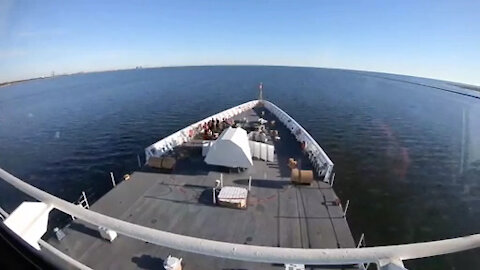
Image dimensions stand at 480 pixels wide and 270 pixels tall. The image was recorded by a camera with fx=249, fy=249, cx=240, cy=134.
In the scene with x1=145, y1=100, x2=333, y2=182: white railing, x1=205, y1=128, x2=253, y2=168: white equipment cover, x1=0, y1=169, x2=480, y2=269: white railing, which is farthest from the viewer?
x1=145, y1=100, x2=333, y2=182: white railing

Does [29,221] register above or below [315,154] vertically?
above

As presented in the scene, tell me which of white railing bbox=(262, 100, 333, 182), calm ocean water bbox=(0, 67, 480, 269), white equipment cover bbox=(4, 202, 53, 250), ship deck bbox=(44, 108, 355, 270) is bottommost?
calm ocean water bbox=(0, 67, 480, 269)

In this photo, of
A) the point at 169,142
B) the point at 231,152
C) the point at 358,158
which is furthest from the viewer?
the point at 358,158

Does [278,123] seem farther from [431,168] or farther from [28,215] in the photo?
[28,215]

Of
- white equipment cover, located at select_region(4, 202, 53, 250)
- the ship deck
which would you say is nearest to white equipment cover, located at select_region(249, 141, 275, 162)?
the ship deck

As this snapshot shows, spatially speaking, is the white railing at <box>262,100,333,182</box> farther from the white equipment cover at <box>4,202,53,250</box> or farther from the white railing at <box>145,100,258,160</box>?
the white equipment cover at <box>4,202,53,250</box>

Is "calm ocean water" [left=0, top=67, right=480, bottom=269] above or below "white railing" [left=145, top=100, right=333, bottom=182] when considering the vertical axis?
below

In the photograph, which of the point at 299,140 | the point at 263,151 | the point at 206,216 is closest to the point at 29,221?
the point at 206,216

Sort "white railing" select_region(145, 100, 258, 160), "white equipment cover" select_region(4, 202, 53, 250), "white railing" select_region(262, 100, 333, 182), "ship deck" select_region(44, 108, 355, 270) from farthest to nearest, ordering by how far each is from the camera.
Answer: "white railing" select_region(145, 100, 258, 160) < "white railing" select_region(262, 100, 333, 182) < "ship deck" select_region(44, 108, 355, 270) < "white equipment cover" select_region(4, 202, 53, 250)

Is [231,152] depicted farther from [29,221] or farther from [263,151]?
[29,221]
